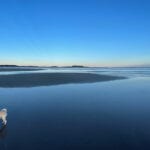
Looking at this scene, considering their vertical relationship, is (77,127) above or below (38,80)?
below

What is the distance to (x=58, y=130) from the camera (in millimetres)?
9078

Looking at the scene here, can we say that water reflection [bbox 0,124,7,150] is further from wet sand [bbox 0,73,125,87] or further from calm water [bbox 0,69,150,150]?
wet sand [bbox 0,73,125,87]

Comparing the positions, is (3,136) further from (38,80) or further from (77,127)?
(38,80)

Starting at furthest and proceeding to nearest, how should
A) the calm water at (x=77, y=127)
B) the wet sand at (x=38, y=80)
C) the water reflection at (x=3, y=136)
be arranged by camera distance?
the wet sand at (x=38, y=80) → the calm water at (x=77, y=127) → the water reflection at (x=3, y=136)

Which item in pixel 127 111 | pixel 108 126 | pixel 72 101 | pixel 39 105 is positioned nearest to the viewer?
pixel 108 126

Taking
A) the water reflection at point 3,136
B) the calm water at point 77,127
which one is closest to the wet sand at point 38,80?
the calm water at point 77,127

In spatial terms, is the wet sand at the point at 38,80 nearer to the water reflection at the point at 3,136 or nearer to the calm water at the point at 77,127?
the calm water at the point at 77,127

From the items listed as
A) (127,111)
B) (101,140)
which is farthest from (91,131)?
(127,111)

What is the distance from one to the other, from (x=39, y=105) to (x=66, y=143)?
22.3 ft

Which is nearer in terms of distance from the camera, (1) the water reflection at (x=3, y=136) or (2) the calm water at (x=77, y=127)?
(1) the water reflection at (x=3, y=136)

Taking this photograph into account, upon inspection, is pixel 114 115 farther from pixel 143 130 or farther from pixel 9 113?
pixel 9 113

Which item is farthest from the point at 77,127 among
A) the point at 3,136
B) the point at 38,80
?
the point at 38,80

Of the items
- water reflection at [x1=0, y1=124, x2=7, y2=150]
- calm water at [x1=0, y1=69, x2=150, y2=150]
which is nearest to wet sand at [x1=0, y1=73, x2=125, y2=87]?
Answer: calm water at [x1=0, y1=69, x2=150, y2=150]

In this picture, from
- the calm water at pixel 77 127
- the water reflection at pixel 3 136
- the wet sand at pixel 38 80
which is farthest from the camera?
the wet sand at pixel 38 80
